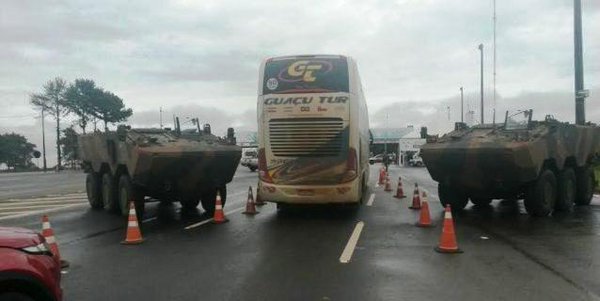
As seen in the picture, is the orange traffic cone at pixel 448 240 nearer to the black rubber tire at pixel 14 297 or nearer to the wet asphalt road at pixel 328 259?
the wet asphalt road at pixel 328 259

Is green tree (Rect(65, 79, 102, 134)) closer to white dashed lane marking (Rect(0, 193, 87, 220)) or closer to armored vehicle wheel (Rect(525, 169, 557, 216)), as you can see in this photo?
white dashed lane marking (Rect(0, 193, 87, 220))

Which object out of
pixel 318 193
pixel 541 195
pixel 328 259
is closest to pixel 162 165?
pixel 318 193

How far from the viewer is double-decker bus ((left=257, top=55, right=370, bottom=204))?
1373cm

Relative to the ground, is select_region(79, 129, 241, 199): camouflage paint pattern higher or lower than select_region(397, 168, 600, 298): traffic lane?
higher

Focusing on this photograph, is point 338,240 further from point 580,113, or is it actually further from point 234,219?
point 580,113

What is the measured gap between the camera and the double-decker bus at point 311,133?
13.7 metres

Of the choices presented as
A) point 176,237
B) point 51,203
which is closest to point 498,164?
point 176,237

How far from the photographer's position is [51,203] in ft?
63.8

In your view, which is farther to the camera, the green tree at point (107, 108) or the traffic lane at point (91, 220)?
the green tree at point (107, 108)

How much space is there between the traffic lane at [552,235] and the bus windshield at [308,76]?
4.00 metres

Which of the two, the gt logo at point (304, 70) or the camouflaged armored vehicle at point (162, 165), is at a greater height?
the gt logo at point (304, 70)

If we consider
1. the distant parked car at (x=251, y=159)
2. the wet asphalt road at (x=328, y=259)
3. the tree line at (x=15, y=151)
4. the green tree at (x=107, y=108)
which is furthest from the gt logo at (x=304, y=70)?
the tree line at (x=15, y=151)

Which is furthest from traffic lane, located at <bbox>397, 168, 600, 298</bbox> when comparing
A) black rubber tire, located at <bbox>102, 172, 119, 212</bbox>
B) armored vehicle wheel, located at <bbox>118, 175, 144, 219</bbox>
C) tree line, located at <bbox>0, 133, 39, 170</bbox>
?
tree line, located at <bbox>0, 133, 39, 170</bbox>

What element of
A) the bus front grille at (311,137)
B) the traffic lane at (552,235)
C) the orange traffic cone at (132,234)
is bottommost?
the traffic lane at (552,235)
